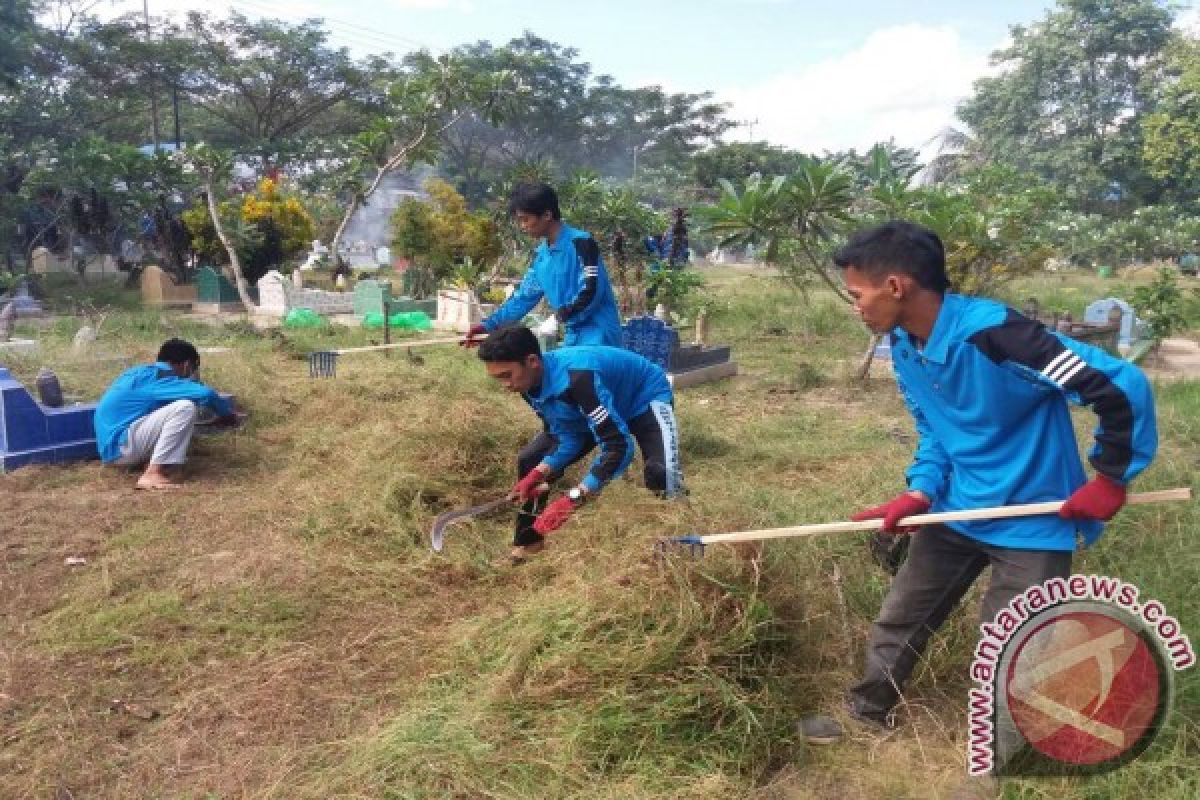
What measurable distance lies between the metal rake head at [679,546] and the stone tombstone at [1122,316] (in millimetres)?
9687

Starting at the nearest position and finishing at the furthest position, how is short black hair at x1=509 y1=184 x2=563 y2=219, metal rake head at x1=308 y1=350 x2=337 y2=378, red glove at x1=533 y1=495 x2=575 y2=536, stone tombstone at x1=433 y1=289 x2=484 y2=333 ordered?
red glove at x1=533 y1=495 x2=575 y2=536 < short black hair at x1=509 y1=184 x2=563 y2=219 < metal rake head at x1=308 y1=350 x2=337 y2=378 < stone tombstone at x1=433 y1=289 x2=484 y2=333

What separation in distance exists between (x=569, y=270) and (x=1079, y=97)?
107 ft

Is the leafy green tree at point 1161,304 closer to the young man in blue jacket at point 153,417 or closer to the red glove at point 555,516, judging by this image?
the red glove at point 555,516

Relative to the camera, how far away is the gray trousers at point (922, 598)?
7.30ft

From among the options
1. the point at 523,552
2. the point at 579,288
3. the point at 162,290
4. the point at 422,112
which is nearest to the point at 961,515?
the point at 523,552

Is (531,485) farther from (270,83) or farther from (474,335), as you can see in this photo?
(270,83)

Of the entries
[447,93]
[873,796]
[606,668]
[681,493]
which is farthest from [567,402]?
[447,93]

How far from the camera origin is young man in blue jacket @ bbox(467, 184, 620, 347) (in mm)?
4402

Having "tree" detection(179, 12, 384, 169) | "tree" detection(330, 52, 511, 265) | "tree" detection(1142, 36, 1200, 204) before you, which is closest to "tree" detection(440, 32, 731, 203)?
"tree" detection(179, 12, 384, 169)

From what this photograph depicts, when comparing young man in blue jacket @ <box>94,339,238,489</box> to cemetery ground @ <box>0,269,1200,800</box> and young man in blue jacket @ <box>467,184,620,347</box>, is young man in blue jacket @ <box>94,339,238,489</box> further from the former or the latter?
young man in blue jacket @ <box>467,184,620,347</box>

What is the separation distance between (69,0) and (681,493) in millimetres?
25218

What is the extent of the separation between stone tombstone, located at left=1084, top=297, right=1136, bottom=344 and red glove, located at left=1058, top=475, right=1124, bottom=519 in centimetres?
983

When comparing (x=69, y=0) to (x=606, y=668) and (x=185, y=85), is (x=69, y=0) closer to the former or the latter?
(x=185, y=85)

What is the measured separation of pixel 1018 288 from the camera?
15.3m
